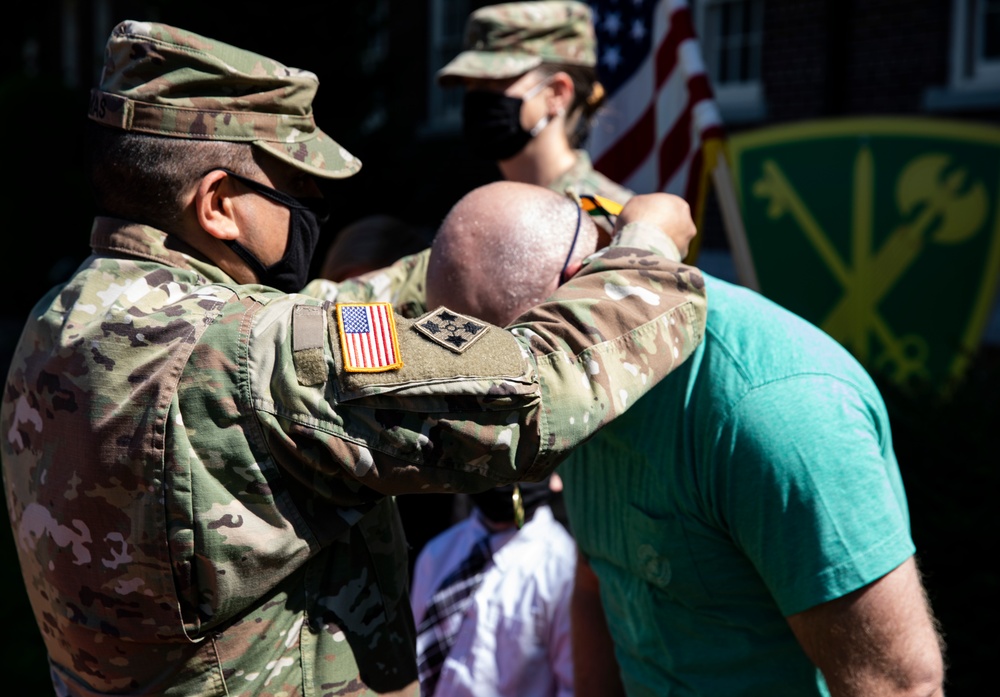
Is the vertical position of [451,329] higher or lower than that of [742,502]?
higher

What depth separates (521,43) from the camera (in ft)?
12.6

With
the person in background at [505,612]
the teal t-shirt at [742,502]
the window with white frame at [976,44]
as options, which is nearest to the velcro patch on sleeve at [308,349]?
the teal t-shirt at [742,502]

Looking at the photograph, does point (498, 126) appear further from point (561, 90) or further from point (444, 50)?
point (444, 50)

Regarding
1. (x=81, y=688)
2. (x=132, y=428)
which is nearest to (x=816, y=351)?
(x=132, y=428)

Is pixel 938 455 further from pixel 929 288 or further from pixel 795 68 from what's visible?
pixel 795 68

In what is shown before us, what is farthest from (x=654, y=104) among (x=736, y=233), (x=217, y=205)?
(x=217, y=205)

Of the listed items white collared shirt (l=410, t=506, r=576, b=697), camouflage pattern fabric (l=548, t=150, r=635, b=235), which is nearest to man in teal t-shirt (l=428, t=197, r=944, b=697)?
white collared shirt (l=410, t=506, r=576, b=697)

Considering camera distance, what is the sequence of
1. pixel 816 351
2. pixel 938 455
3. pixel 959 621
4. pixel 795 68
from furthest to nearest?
pixel 795 68
pixel 938 455
pixel 959 621
pixel 816 351

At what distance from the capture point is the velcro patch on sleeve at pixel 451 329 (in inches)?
56.6

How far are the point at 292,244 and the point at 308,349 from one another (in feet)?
1.25

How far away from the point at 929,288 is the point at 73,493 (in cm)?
512

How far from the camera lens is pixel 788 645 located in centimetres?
175

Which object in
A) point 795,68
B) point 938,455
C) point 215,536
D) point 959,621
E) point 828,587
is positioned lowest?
point 959,621

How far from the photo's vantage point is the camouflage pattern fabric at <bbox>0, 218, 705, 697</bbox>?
140 centimetres
